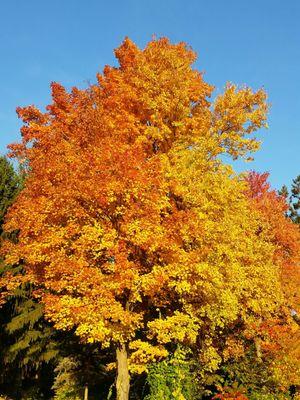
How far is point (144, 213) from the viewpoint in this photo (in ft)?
46.4

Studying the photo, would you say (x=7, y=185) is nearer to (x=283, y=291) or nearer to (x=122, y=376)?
(x=122, y=376)

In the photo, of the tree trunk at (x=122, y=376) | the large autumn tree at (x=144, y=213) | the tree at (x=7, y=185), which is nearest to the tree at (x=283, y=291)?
the large autumn tree at (x=144, y=213)

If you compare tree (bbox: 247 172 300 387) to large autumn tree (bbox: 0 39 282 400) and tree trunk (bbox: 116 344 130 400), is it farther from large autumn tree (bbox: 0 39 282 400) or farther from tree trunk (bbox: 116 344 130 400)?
tree trunk (bbox: 116 344 130 400)

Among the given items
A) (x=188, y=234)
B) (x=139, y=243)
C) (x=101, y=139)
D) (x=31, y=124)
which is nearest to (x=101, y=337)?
(x=139, y=243)

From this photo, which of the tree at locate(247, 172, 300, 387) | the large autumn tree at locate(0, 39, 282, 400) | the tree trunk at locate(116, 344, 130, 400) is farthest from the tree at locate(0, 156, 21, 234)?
the tree at locate(247, 172, 300, 387)

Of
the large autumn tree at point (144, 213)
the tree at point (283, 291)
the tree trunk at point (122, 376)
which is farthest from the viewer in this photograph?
the tree at point (283, 291)

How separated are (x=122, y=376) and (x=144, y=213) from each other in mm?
6316

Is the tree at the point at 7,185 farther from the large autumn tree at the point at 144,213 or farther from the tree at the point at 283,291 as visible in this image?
the tree at the point at 283,291

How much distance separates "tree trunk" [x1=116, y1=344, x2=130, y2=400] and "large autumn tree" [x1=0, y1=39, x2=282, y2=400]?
5cm

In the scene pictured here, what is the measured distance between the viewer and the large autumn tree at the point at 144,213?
13.6 m

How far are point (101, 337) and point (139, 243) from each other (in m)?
3.30

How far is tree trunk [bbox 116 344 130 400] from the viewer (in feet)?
47.1

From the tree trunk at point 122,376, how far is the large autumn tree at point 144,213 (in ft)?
0.15

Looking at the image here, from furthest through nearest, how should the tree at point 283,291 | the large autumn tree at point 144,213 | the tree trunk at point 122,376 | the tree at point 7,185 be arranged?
the tree at point 7,185
the tree at point 283,291
the tree trunk at point 122,376
the large autumn tree at point 144,213
